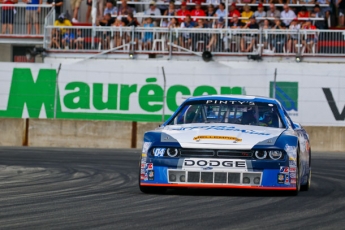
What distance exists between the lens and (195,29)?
29.4 meters

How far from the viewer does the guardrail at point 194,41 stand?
2922 cm

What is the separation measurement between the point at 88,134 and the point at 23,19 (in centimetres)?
865

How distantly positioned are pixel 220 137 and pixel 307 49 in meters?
18.8

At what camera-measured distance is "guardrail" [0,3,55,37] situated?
31.6 metres

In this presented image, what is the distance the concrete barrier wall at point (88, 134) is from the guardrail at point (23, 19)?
7.31 metres

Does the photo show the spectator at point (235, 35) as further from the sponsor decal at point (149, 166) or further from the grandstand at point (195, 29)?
the sponsor decal at point (149, 166)

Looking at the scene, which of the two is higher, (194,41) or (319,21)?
(319,21)

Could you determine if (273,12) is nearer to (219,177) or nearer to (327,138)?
(327,138)

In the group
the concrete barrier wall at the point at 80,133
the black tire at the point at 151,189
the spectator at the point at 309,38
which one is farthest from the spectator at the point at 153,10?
the black tire at the point at 151,189

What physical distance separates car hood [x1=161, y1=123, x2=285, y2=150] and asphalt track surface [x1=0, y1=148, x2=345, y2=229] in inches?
22.6

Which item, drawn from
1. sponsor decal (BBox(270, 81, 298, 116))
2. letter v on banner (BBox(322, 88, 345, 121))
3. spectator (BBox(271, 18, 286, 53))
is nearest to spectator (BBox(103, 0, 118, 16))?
spectator (BBox(271, 18, 286, 53))

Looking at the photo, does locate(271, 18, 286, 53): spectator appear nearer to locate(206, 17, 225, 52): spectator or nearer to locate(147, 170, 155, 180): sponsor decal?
locate(206, 17, 225, 52): spectator

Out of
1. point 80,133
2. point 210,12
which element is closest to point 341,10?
point 210,12

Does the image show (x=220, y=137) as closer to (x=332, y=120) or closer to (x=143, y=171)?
(x=143, y=171)
